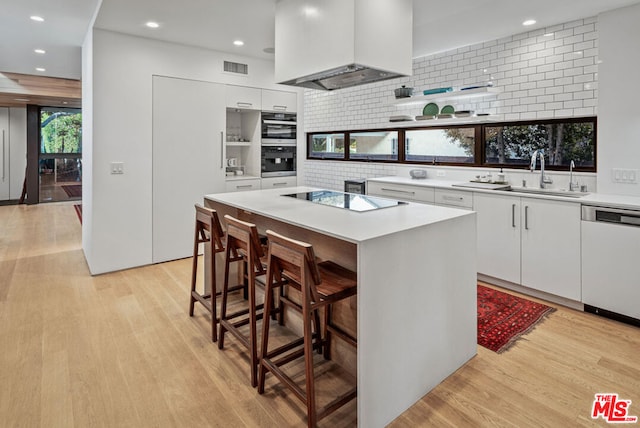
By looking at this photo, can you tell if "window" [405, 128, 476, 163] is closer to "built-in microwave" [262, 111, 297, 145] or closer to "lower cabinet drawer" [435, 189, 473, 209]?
"lower cabinet drawer" [435, 189, 473, 209]

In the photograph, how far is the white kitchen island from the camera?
1.86 metres

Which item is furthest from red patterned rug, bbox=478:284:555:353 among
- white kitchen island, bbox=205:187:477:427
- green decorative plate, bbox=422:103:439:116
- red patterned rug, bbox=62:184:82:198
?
red patterned rug, bbox=62:184:82:198

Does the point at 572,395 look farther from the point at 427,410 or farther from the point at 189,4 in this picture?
the point at 189,4

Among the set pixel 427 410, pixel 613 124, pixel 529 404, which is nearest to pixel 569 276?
pixel 613 124

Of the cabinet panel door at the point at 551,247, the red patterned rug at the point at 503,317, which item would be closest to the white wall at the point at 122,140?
the red patterned rug at the point at 503,317

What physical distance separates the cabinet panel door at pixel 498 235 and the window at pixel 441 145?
0.98 metres

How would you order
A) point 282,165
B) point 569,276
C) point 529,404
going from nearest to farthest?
1. point 529,404
2. point 569,276
3. point 282,165

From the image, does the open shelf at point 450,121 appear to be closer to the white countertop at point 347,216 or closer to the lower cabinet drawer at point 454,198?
the lower cabinet drawer at point 454,198

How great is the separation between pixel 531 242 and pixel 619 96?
4.85ft

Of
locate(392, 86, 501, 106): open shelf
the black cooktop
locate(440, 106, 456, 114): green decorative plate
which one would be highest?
locate(392, 86, 501, 106): open shelf

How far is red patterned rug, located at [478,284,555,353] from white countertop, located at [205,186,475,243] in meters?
1.04

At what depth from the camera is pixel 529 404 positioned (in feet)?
6.89

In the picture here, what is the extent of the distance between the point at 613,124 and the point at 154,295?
452 cm

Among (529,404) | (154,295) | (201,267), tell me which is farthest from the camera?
(201,267)
